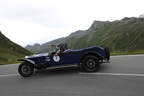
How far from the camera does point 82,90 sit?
380cm

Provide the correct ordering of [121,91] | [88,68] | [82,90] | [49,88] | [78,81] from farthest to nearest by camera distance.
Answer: [88,68]
[78,81]
[49,88]
[82,90]
[121,91]

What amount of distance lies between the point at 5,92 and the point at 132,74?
16.7 feet

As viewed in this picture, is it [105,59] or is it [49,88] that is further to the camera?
[105,59]

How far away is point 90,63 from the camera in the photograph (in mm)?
5332

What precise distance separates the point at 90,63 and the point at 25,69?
332 cm

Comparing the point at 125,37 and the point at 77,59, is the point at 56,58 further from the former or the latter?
the point at 125,37

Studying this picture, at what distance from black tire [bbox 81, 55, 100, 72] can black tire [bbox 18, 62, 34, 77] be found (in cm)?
270

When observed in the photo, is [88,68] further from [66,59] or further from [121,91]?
[121,91]

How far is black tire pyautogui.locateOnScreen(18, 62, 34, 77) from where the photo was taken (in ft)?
18.8

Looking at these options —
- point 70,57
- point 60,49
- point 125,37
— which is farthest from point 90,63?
point 125,37

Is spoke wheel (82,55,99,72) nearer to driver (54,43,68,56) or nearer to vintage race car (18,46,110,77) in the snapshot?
vintage race car (18,46,110,77)

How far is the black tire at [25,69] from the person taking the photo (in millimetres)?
5738

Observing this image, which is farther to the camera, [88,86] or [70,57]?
[70,57]

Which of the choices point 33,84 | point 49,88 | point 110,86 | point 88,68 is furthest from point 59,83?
point 110,86
